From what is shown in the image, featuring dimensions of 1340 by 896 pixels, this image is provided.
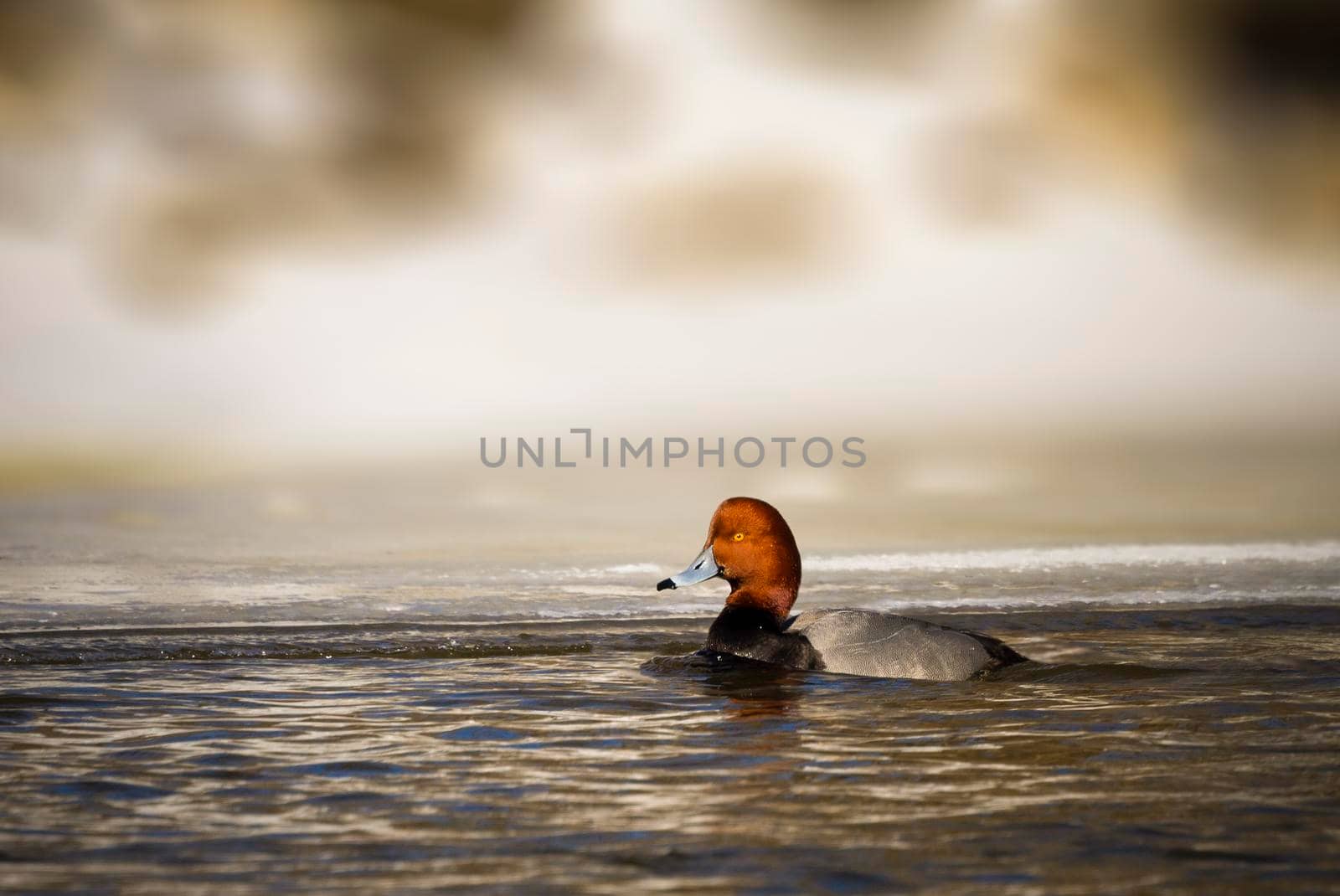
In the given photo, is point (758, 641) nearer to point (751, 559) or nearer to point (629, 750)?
point (751, 559)

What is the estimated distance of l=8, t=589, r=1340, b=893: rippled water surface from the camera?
3693 millimetres

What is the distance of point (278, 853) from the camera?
385 cm

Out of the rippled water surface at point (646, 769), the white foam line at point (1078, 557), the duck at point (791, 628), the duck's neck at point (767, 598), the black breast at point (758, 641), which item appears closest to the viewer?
the rippled water surface at point (646, 769)

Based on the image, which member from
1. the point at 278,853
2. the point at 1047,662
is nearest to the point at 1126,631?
the point at 1047,662

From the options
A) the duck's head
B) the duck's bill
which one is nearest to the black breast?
the duck's head

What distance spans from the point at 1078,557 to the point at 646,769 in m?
7.70

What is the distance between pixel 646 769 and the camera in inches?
193

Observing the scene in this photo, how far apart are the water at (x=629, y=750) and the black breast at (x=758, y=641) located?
177 millimetres

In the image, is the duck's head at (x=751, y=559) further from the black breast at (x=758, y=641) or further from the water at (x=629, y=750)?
the water at (x=629, y=750)

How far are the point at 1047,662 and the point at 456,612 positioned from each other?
3550 millimetres

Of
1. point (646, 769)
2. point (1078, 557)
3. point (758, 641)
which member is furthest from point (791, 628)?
point (1078, 557)

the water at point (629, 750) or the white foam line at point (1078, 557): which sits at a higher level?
the white foam line at point (1078, 557)

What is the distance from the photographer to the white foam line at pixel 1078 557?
37.5 ft

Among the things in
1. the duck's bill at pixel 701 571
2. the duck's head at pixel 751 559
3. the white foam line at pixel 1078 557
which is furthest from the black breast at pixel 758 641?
the white foam line at pixel 1078 557
